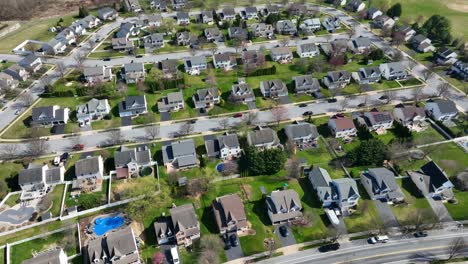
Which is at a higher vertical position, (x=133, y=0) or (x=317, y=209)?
(x=133, y=0)

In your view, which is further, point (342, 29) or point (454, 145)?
point (342, 29)

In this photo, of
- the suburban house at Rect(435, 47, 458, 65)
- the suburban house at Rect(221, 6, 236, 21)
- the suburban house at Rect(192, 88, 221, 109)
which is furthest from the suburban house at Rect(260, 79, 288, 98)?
the suburban house at Rect(221, 6, 236, 21)

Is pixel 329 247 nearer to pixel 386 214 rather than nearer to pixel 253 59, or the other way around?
pixel 386 214

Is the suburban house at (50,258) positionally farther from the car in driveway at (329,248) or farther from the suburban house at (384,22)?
the suburban house at (384,22)

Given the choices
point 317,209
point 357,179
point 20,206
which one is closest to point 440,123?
point 357,179

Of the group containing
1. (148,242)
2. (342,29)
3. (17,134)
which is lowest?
(148,242)

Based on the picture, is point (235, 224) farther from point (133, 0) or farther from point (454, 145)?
point (133, 0)

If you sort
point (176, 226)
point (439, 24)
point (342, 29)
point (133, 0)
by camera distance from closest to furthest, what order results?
point (176, 226)
point (439, 24)
point (342, 29)
point (133, 0)

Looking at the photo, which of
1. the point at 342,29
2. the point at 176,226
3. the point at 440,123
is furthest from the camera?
the point at 342,29
